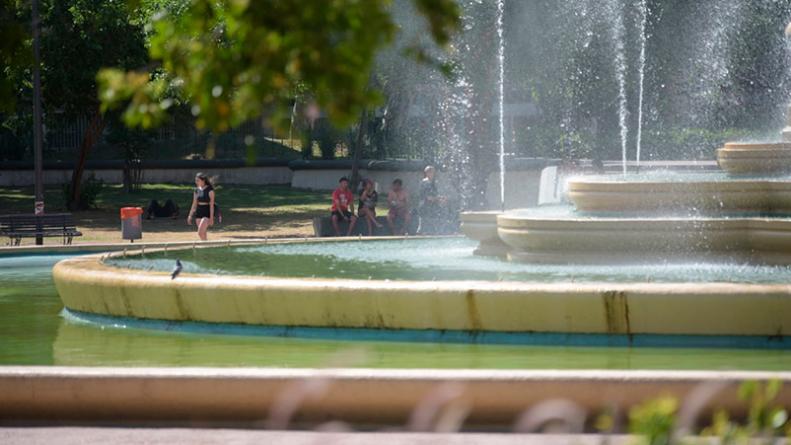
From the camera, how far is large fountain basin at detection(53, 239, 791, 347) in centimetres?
997

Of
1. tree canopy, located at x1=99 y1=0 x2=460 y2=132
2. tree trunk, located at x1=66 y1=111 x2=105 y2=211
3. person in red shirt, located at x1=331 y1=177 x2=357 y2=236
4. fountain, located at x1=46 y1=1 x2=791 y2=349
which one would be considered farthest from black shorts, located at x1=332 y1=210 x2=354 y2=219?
tree canopy, located at x1=99 y1=0 x2=460 y2=132

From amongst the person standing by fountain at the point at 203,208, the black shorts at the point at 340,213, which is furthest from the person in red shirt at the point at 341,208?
the person standing by fountain at the point at 203,208

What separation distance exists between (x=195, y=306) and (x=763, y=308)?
4.40 metres

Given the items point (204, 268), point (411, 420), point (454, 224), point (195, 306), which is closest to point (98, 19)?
point (454, 224)

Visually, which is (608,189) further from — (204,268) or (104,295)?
(104,295)

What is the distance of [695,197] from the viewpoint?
1355 centimetres

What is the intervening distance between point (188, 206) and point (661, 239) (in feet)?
86.7

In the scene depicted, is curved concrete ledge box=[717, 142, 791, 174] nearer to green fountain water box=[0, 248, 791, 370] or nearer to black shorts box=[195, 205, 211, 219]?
green fountain water box=[0, 248, 791, 370]

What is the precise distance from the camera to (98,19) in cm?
3269

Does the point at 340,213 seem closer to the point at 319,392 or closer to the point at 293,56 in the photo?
the point at 319,392

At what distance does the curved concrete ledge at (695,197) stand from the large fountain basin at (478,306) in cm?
227

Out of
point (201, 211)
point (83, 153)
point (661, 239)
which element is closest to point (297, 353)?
point (661, 239)

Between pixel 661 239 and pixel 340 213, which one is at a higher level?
pixel 661 239

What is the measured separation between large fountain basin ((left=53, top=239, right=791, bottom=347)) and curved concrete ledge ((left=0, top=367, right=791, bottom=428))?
2348 mm
